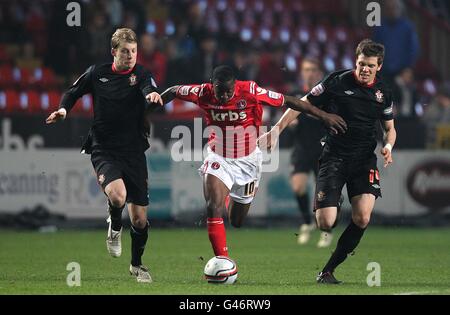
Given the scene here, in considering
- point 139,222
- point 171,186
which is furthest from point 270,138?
point 171,186

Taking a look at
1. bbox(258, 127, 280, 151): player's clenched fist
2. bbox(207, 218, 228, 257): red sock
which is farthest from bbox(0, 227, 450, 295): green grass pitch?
bbox(258, 127, 280, 151): player's clenched fist

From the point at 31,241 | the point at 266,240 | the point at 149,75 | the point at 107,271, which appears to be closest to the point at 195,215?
the point at 266,240

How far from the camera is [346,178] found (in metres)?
10.6

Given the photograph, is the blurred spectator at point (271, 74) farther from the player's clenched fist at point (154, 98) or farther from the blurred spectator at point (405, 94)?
the player's clenched fist at point (154, 98)

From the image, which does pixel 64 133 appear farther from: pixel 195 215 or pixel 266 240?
pixel 266 240

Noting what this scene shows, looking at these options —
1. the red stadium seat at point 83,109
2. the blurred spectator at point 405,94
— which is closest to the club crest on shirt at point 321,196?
the red stadium seat at point 83,109

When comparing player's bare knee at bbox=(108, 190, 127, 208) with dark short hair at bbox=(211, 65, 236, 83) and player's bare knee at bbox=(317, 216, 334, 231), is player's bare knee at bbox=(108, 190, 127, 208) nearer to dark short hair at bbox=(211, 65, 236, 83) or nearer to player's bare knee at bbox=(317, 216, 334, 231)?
dark short hair at bbox=(211, 65, 236, 83)

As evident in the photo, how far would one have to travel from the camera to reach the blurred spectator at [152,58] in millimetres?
18750

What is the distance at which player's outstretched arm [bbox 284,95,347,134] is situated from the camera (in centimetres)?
1029

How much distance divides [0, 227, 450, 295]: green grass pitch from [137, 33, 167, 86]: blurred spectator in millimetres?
2891

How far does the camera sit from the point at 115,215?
10.7 metres

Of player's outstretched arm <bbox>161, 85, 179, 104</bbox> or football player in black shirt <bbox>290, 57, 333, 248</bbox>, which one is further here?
football player in black shirt <bbox>290, 57, 333, 248</bbox>

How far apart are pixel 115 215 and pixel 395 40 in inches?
378

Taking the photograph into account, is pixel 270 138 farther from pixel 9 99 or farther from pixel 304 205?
pixel 9 99
